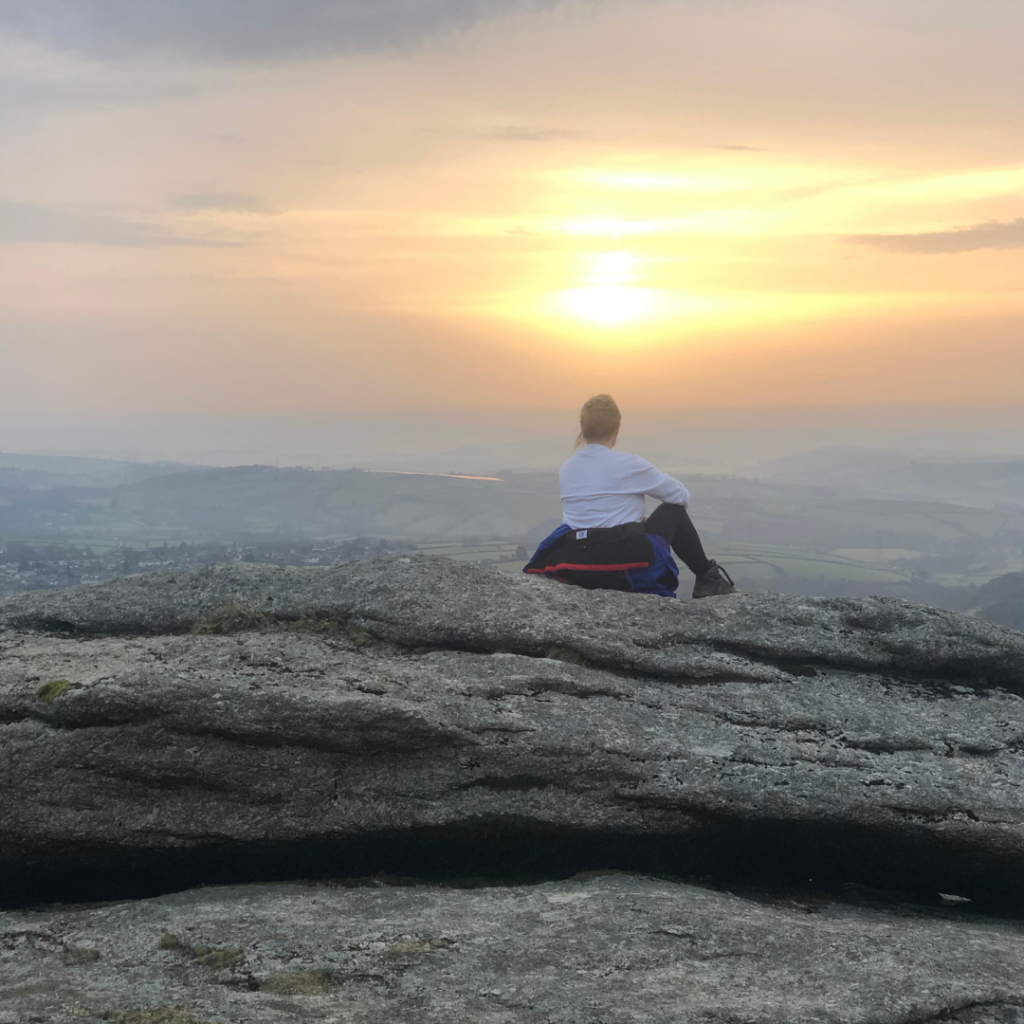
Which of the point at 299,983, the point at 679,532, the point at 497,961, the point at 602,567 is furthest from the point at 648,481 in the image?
the point at 299,983

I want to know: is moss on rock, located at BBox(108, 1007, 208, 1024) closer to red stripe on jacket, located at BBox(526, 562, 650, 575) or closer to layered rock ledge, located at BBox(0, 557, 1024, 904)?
layered rock ledge, located at BBox(0, 557, 1024, 904)

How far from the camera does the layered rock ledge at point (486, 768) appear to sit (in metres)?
10.5

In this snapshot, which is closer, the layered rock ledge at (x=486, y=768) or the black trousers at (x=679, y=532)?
→ the layered rock ledge at (x=486, y=768)

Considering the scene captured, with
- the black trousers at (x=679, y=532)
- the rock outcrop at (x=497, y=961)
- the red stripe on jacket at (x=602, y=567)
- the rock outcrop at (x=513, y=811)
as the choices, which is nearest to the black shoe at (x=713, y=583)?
the black trousers at (x=679, y=532)

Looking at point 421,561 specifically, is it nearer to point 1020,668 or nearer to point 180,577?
point 180,577

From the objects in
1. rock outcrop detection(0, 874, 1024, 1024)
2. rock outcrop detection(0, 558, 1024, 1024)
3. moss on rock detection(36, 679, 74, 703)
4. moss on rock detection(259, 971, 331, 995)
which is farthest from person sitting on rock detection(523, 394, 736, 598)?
moss on rock detection(259, 971, 331, 995)

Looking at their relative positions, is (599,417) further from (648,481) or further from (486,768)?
(486,768)

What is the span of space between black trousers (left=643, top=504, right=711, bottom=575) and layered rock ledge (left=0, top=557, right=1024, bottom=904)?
330cm

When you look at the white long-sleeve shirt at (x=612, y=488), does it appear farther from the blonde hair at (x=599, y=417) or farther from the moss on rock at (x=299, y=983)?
the moss on rock at (x=299, y=983)

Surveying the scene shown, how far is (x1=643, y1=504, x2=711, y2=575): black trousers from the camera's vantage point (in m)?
14.9

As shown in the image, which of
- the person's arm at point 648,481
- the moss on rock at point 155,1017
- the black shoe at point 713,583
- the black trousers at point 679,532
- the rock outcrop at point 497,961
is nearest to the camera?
the moss on rock at point 155,1017

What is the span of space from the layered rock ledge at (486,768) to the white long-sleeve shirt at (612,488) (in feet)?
9.98

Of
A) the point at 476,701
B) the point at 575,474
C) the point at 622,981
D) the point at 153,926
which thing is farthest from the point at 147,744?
the point at 575,474

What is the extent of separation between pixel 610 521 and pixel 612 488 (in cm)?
57
